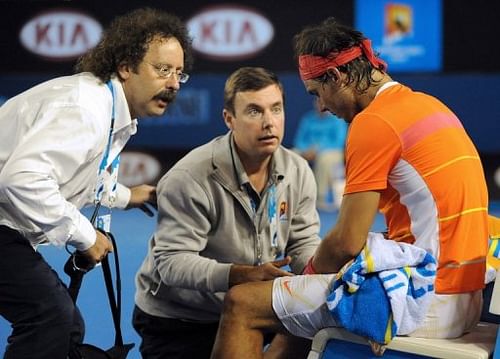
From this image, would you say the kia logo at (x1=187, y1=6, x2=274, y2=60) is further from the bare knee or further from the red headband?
the bare knee

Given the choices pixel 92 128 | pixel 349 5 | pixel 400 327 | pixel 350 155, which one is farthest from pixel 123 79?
pixel 349 5

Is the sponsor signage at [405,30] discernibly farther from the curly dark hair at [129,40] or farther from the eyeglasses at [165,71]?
the eyeglasses at [165,71]

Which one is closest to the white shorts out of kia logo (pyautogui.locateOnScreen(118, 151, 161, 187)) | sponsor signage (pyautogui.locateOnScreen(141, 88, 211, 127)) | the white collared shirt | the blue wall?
the white collared shirt

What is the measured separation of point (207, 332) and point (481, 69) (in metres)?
7.86

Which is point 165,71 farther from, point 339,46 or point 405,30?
point 405,30

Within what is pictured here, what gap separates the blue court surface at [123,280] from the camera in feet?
18.6

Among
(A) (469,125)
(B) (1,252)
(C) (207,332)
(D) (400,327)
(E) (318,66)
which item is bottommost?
(A) (469,125)

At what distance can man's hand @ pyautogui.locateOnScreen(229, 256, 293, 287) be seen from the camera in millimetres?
3785

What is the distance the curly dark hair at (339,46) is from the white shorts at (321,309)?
747 mm

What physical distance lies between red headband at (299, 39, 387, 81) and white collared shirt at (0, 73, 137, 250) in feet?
2.34

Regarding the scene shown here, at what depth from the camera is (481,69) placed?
1151 cm

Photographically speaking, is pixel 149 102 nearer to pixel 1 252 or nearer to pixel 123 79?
pixel 123 79

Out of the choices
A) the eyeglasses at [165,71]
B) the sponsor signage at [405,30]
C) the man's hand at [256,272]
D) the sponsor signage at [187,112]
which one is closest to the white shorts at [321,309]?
the man's hand at [256,272]

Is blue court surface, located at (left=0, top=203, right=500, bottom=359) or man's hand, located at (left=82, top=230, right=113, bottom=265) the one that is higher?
man's hand, located at (left=82, top=230, right=113, bottom=265)
